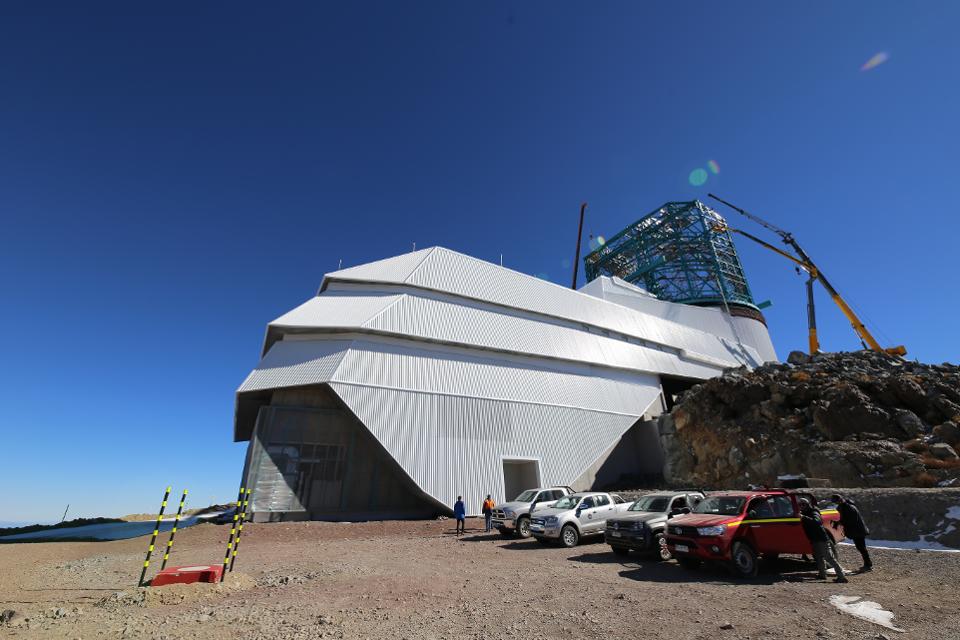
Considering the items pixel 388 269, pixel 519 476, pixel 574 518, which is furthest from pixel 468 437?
pixel 388 269

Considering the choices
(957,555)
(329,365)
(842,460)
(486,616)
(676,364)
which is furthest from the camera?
(676,364)

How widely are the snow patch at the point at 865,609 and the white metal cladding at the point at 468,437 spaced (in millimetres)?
18076

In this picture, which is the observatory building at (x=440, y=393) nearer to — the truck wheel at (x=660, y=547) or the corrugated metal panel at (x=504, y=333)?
the corrugated metal panel at (x=504, y=333)

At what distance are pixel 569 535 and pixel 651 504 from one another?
9.08ft

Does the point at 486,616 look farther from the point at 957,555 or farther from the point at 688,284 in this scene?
the point at 688,284

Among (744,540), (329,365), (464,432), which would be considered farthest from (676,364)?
(744,540)

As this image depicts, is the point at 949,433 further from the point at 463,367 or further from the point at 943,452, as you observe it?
the point at 463,367

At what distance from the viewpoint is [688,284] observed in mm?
55031

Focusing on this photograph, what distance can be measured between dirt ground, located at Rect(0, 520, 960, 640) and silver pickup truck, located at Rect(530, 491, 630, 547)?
1188mm

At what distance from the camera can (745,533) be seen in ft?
28.0

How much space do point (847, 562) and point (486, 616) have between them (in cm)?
896

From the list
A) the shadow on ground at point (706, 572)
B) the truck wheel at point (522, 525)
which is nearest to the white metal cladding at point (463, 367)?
the truck wheel at point (522, 525)

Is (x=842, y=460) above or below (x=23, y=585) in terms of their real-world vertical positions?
above

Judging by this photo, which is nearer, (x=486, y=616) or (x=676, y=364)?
(x=486, y=616)
